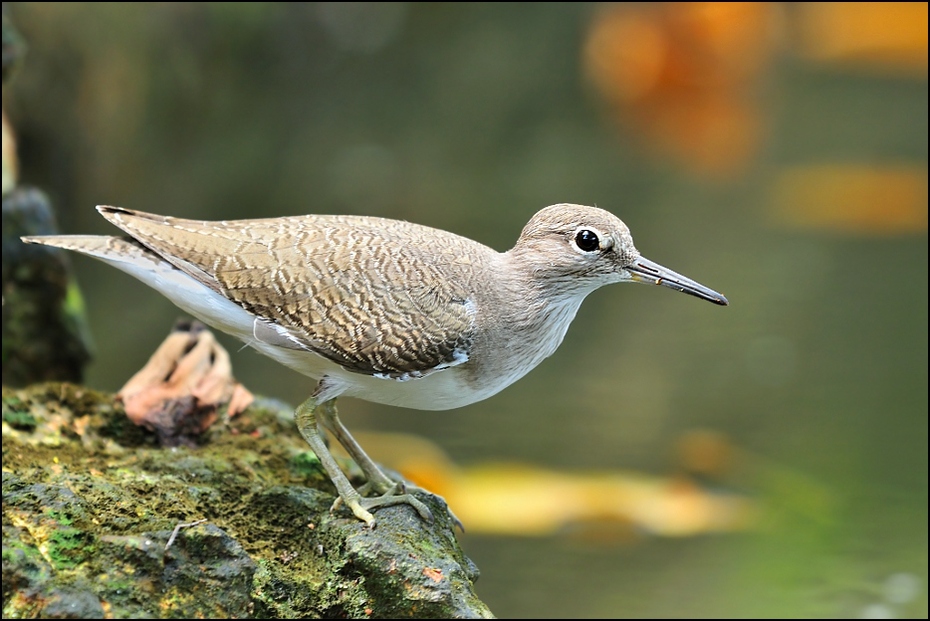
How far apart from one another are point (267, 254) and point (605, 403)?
635 cm

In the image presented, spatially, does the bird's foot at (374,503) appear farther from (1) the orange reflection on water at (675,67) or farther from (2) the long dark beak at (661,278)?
(1) the orange reflection on water at (675,67)

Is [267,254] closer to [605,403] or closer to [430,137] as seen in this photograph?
[605,403]

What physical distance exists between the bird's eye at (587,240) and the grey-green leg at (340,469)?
1.53m

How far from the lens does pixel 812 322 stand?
13242 millimetres

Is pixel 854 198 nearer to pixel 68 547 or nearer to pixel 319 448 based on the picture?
pixel 319 448

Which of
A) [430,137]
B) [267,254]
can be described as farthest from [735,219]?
[267,254]

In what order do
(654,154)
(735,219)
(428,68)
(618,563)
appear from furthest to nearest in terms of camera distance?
(428,68) → (654,154) → (735,219) → (618,563)

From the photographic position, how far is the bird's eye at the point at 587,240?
18.6ft

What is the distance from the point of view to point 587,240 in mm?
5680

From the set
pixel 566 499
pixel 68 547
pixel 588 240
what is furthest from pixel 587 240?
pixel 566 499

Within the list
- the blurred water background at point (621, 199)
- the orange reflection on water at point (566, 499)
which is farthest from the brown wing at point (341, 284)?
the orange reflection on water at point (566, 499)

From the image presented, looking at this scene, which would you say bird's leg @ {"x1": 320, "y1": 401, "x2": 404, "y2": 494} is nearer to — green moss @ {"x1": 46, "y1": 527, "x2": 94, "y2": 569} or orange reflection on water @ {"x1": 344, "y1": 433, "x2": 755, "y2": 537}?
green moss @ {"x1": 46, "y1": 527, "x2": 94, "y2": 569}

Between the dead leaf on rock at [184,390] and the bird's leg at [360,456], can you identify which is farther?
the dead leaf on rock at [184,390]

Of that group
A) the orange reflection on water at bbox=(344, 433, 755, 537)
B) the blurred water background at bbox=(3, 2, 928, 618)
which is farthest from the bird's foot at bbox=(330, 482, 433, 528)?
the orange reflection on water at bbox=(344, 433, 755, 537)
